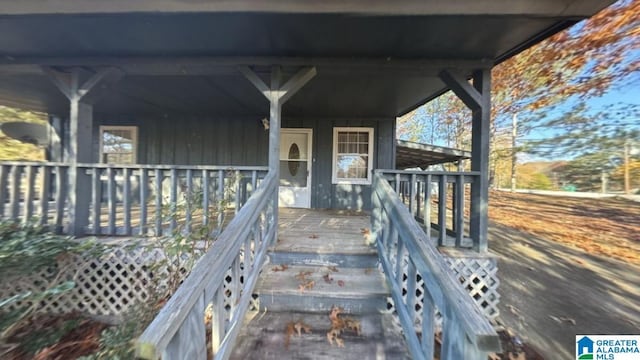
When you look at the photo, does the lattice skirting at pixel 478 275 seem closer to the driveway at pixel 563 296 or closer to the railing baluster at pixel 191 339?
the driveway at pixel 563 296

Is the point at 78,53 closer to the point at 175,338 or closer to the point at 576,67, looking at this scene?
the point at 175,338

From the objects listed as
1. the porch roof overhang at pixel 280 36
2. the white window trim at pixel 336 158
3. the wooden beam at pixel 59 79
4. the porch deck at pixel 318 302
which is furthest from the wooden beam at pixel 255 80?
the white window trim at pixel 336 158

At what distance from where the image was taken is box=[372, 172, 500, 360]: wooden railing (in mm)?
1337


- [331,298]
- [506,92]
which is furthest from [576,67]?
[331,298]

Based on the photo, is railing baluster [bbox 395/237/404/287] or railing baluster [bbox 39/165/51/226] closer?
railing baluster [bbox 395/237/404/287]

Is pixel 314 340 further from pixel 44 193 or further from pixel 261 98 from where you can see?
pixel 261 98

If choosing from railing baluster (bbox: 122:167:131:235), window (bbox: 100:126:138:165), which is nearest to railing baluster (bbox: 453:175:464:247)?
railing baluster (bbox: 122:167:131:235)

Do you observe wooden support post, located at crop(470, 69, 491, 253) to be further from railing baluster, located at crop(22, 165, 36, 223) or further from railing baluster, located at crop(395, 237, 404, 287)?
railing baluster, located at crop(22, 165, 36, 223)

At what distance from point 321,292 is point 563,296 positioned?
438 cm

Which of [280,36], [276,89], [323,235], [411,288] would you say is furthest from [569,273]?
[280,36]

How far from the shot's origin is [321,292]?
261cm

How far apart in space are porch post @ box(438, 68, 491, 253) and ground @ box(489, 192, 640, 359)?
1265 mm

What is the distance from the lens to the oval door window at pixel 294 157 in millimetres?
6625

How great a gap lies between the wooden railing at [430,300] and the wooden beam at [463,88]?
5.60ft
